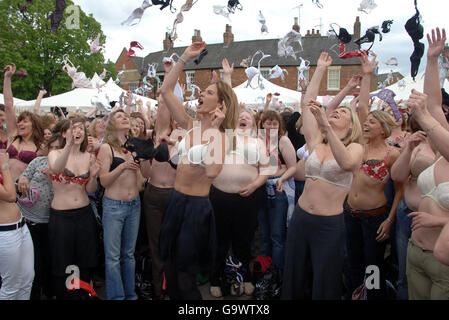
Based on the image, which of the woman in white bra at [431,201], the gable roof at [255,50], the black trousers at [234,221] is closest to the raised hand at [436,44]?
the woman in white bra at [431,201]

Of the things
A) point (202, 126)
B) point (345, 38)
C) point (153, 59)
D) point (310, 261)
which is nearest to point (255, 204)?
point (310, 261)

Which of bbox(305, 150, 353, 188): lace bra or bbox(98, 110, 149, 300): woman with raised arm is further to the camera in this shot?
bbox(98, 110, 149, 300): woman with raised arm

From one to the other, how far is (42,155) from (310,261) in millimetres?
3014

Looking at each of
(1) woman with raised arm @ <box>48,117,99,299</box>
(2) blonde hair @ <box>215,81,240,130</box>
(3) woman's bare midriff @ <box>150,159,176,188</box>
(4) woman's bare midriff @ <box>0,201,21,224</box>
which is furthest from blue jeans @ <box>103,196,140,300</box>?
(2) blonde hair @ <box>215,81,240,130</box>

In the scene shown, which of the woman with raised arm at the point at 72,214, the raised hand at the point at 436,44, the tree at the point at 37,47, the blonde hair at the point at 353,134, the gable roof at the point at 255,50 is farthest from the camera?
the gable roof at the point at 255,50

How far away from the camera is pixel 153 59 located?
3591 cm

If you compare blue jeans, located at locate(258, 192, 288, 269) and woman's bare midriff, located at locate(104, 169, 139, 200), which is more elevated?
woman's bare midriff, located at locate(104, 169, 139, 200)

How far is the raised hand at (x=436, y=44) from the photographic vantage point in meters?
2.47

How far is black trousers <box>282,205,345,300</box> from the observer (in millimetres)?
2771

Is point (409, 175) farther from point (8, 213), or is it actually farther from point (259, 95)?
point (259, 95)

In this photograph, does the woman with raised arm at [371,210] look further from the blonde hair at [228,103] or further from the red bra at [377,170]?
the blonde hair at [228,103]

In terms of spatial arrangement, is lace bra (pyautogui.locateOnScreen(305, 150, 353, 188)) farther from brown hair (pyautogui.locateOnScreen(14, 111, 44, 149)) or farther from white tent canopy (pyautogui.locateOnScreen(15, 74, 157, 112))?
white tent canopy (pyautogui.locateOnScreen(15, 74, 157, 112))

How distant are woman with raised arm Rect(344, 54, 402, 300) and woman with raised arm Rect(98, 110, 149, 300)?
7.48ft
